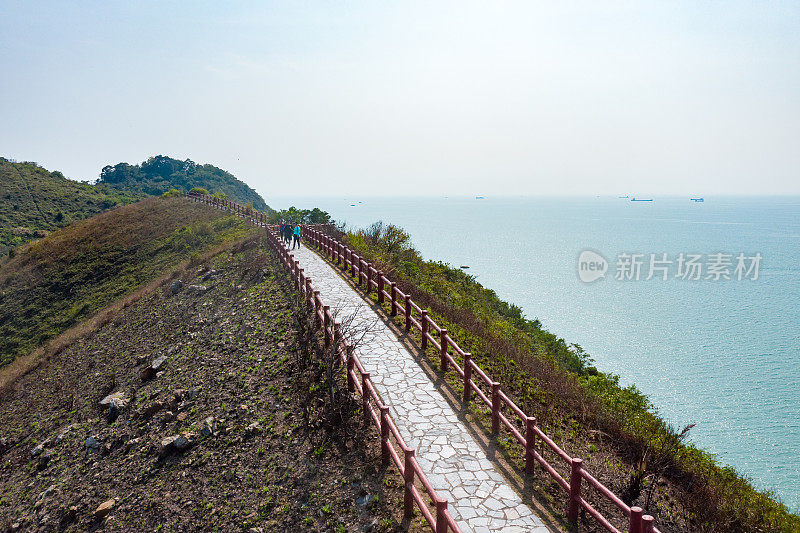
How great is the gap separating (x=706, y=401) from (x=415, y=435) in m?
25.9

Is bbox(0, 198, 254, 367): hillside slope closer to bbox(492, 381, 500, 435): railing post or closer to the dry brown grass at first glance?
the dry brown grass

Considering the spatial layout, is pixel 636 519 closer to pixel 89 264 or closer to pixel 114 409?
pixel 114 409

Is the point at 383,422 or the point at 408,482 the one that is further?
the point at 383,422

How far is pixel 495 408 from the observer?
8242 mm

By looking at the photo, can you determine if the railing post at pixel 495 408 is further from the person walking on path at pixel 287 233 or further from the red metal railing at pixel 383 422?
the person walking on path at pixel 287 233

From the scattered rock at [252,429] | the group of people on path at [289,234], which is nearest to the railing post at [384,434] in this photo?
the scattered rock at [252,429]

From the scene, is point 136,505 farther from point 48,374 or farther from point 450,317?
point 48,374

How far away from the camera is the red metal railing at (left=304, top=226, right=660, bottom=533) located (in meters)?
5.59

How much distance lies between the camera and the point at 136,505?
29.1ft

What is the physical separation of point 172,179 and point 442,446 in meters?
123

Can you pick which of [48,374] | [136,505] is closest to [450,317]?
[136,505]

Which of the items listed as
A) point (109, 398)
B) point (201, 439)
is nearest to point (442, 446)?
point (201, 439)

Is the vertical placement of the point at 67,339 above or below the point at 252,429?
below

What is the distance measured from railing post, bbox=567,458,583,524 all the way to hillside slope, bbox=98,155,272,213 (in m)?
94.6
